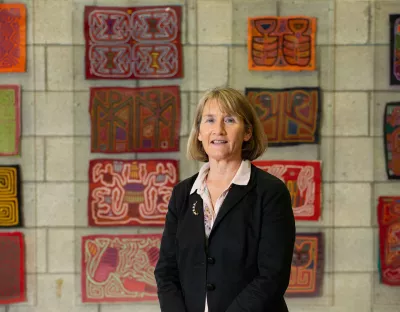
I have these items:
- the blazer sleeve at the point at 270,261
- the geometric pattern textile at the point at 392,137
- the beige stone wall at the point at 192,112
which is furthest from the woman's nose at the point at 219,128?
the geometric pattern textile at the point at 392,137

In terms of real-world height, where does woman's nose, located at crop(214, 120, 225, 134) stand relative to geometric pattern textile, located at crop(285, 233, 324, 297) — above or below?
above

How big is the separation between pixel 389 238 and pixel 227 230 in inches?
66.1

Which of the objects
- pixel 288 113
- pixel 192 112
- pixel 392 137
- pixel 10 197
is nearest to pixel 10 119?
pixel 10 197

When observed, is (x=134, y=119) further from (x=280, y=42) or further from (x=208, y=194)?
(x=208, y=194)

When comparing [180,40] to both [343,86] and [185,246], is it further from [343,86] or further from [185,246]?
[185,246]

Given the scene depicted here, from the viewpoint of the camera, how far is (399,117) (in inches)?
112

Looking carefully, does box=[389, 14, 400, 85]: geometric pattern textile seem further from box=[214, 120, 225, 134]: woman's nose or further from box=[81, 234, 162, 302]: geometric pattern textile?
box=[214, 120, 225, 134]: woman's nose

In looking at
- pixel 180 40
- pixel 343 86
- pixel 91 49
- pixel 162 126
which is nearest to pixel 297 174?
pixel 343 86

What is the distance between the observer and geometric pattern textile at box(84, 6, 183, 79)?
2.79 meters

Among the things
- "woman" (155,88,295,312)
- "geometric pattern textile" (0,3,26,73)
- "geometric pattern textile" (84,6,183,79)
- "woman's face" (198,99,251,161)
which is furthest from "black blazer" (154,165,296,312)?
"geometric pattern textile" (0,3,26,73)

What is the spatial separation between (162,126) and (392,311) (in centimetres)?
155

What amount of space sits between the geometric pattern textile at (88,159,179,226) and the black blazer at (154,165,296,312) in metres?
1.31

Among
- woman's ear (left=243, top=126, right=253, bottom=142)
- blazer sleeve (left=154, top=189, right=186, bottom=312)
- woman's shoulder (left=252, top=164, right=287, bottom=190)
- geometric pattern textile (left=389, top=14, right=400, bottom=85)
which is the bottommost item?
blazer sleeve (left=154, top=189, right=186, bottom=312)

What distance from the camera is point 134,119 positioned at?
281 centimetres
